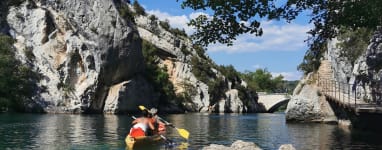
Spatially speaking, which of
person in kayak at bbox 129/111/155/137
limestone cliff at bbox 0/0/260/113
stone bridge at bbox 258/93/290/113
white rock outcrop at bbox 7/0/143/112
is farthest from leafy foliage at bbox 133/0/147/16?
person in kayak at bbox 129/111/155/137

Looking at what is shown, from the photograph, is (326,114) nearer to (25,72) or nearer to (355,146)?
(355,146)

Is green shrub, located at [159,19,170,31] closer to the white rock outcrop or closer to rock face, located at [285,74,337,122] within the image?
the white rock outcrop

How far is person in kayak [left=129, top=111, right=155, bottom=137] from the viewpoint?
2740 cm

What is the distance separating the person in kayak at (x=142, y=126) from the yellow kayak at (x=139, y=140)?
0.37m

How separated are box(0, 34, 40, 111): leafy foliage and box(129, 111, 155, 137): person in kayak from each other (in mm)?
42175

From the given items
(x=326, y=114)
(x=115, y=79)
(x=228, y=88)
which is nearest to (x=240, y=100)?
(x=228, y=88)

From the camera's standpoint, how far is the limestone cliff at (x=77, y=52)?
74875mm

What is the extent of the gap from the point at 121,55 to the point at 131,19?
12940 mm

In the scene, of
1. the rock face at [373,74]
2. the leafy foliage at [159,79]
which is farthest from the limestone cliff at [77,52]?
the rock face at [373,74]

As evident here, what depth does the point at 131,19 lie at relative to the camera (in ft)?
298

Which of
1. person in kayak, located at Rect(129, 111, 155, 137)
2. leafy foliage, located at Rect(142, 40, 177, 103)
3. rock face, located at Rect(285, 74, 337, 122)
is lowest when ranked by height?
person in kayak, located at Rect(129, 111, 155, 137)

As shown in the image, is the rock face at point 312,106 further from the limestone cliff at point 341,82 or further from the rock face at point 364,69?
the rock face at point 364,69

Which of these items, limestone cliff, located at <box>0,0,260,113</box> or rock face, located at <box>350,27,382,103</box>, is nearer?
rock face, located at <box>350,27,382,103</box>

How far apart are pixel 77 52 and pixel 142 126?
51.2 m
